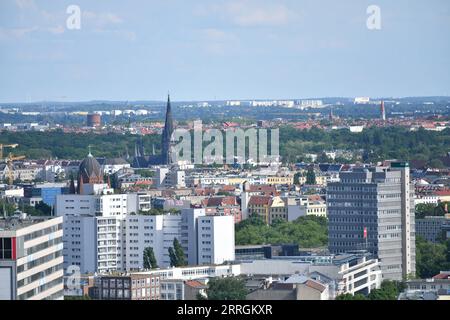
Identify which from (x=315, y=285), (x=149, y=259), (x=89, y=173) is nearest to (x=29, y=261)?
(x=315, y=285)

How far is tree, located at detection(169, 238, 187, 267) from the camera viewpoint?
23188 millimetres

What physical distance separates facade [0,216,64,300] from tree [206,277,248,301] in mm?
2374

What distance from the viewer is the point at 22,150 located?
197 feet

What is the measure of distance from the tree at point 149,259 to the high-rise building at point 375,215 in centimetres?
261

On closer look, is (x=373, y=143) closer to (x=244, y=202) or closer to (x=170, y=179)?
(x=170, y=179)

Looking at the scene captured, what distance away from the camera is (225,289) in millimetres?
16656

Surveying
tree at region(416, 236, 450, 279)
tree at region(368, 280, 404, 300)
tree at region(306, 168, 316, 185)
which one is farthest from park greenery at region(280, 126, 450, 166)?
tree at region(368, 280, 404, 300)

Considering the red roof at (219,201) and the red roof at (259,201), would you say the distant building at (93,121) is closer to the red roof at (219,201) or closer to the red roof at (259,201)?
the red roof at (219,201)

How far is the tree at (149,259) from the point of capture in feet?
75.9

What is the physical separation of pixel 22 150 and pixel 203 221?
117 feet

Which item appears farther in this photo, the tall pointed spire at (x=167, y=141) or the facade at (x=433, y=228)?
the tall pointed spire at (x=167, y=141)

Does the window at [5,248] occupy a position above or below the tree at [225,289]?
above

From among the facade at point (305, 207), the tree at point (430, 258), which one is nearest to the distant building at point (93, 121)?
the facade at point (305, 207)

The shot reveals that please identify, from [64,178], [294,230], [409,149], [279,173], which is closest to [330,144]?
[409,149]
